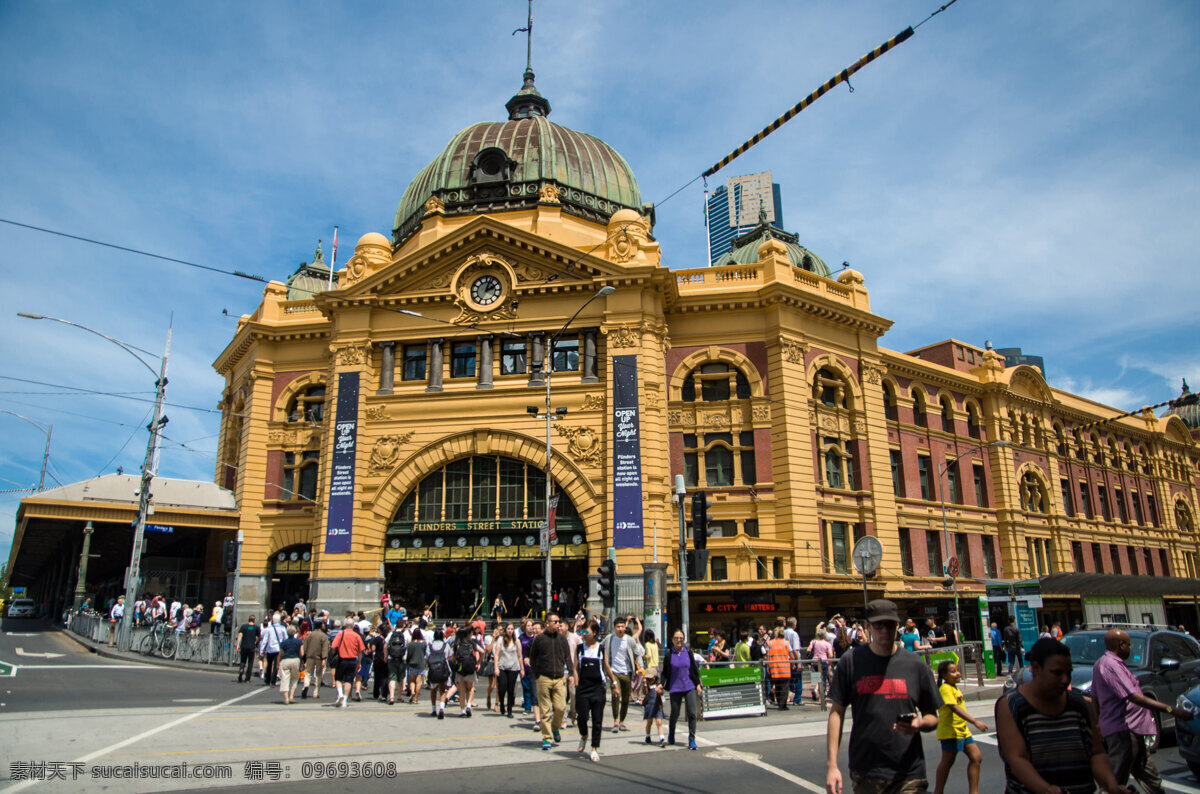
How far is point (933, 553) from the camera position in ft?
138

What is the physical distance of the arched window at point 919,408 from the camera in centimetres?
4403

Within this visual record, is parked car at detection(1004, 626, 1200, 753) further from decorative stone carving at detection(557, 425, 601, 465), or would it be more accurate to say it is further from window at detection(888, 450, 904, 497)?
window at detection(888, 450, 904, 497)

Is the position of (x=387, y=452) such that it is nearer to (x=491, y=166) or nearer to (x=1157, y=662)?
(x=491, y=166)

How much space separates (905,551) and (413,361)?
82.5ft

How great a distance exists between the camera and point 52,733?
42.7 ft

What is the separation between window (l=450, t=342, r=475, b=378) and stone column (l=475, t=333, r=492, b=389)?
583mm

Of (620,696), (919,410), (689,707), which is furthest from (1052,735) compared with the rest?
(919,410)

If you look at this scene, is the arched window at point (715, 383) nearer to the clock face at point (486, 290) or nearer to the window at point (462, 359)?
the clock face at point (486, 290)

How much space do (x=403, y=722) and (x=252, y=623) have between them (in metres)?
9.70

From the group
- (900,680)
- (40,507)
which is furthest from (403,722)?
(40,507)

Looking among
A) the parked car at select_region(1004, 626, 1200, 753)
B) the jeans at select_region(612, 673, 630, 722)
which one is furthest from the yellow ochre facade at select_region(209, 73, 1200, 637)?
the parked car at select_region(1004, 626, 1200, 753)

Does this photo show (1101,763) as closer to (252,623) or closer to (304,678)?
(304,678)

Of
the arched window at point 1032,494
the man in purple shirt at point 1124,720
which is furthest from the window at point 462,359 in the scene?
the arched window at point 1032,494

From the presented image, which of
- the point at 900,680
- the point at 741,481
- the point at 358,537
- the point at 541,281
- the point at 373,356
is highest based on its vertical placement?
the point at 541,281
